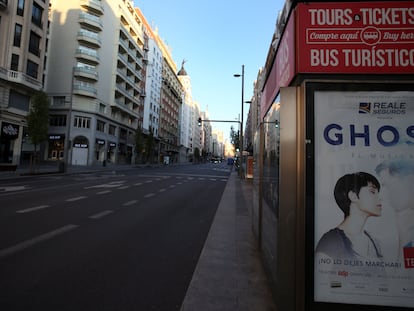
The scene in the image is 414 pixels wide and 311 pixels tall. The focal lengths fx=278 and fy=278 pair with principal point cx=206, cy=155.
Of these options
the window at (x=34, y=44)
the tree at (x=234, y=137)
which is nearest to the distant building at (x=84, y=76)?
the window at (x=34, y=44)

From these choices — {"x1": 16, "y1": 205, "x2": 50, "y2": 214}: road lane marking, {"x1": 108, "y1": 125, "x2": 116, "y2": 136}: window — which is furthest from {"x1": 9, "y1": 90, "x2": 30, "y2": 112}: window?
{"x1": 16, "y1": 205, "x2": 50, "y2": 214}: road lane marking

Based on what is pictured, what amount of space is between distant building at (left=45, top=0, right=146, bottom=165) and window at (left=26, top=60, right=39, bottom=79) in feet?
17.3

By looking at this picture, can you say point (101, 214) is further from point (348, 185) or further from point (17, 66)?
point (17, 66)

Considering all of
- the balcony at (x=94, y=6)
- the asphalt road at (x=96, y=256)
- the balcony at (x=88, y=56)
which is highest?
the balcony at (x=94, y=6)

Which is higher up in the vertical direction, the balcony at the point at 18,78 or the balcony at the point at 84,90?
the balcony at the point at 84,90

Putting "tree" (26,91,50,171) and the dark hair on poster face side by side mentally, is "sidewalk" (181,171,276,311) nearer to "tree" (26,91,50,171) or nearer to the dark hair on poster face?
the dark hair on poster face

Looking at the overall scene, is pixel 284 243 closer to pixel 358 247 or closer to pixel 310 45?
pixel 358 247

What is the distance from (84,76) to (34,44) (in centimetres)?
907

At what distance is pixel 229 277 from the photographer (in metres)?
3.72

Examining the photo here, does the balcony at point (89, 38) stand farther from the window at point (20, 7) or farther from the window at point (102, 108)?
the window at point (20, 7)

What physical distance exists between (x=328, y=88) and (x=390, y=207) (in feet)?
3.92

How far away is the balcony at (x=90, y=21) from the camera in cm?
4078

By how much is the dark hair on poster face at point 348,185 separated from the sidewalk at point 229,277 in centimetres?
136

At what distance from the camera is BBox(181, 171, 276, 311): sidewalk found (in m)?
3.01
